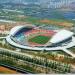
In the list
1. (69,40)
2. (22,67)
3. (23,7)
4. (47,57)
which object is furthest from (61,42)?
(23,7)

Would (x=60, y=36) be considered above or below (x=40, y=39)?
above

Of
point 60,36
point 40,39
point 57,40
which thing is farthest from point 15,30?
point 57,40

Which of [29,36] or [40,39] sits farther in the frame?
[29,36]

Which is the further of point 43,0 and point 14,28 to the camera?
point 43,0

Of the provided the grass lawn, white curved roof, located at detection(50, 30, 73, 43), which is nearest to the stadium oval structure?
white curved roof, located at detection(50, 30, 73, 43)

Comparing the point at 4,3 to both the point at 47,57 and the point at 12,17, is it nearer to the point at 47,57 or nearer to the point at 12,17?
the point at 12,17

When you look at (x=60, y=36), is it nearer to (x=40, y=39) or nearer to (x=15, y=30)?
(x=40, y=39)

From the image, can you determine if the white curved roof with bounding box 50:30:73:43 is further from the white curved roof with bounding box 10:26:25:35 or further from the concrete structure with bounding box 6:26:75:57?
the white curved roof with bounding box 10:26:25:35

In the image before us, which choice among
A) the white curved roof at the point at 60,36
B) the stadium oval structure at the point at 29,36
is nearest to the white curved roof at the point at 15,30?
the stadium oval structure at the point at 29,36
